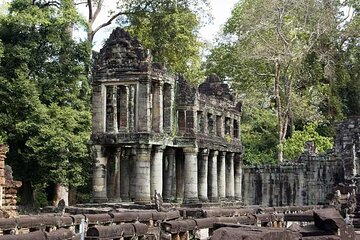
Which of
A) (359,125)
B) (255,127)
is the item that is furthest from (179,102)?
(255,127)

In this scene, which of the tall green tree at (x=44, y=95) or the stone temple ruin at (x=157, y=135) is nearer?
the stone temple ruin at (x=157, y=135)

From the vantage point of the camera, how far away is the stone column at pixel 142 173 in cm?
2573

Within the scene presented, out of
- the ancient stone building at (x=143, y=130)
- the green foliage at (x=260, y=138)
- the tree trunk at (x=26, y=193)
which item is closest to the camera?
the ancient stone building at (x=143, y=130)

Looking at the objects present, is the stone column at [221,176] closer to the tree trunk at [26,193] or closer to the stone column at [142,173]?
the stone column at [142,173]

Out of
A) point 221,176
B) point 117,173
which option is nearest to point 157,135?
point 117,173

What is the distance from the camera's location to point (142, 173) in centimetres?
2595

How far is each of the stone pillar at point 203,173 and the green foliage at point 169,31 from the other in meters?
12.2

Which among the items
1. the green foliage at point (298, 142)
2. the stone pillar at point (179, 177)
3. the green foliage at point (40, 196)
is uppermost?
the green foliage at point (298, 142)

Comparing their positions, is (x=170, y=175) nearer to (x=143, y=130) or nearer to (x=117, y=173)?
(x=117, y=173)

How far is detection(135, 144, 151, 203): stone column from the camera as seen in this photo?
25.7 meters

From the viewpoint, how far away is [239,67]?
47.5 meters

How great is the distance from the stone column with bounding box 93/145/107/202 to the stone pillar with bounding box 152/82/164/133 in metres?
2.38

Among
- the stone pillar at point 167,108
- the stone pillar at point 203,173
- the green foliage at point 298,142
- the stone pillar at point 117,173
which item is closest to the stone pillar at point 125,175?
the stone pillar at point 117,173

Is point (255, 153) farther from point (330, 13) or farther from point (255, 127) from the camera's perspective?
point (330, 13)
